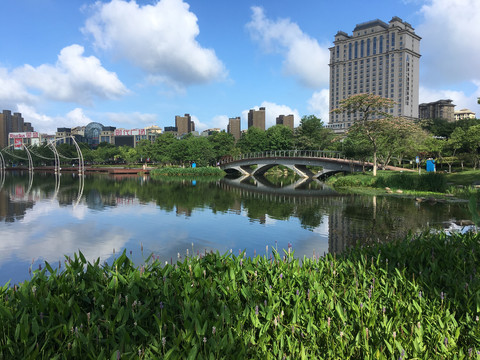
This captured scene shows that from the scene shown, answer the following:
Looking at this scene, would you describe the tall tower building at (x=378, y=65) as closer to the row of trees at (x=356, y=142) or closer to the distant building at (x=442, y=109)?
the distant building at (x=442, y=109)

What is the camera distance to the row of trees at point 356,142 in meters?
43.1

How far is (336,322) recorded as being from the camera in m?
4.74

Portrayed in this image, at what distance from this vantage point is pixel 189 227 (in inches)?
696

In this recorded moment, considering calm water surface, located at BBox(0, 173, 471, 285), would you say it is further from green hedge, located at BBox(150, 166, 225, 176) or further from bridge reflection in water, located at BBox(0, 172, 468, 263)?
green hedge, located at BBox(150, 166, 225, 176)

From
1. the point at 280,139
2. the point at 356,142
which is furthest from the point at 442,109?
the point at 356,142

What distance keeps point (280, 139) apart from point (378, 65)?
11638cm

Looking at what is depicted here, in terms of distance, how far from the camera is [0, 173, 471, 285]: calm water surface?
1291cm

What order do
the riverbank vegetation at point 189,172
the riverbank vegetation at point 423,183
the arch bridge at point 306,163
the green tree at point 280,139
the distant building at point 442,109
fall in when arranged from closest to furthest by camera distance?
1. the riverbank vegetation at point 423,183
2. the arch bridge at point 306,163
3. the riverbank vegetation at point 189,172
4. the green tree at point 280,139
5. the distant building at point 442,109

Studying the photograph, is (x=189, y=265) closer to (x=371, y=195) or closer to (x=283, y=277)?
(x=283, y=277)

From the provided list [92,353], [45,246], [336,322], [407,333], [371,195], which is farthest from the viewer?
[371,195]

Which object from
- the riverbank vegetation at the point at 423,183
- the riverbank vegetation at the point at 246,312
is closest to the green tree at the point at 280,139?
the riverbank vegetation at the point at 423,183

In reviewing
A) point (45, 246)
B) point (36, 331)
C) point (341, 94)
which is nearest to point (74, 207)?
point (45, 246)

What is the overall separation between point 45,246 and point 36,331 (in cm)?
1132

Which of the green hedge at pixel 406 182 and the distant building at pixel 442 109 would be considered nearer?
the green hedge at pixel 406 182
